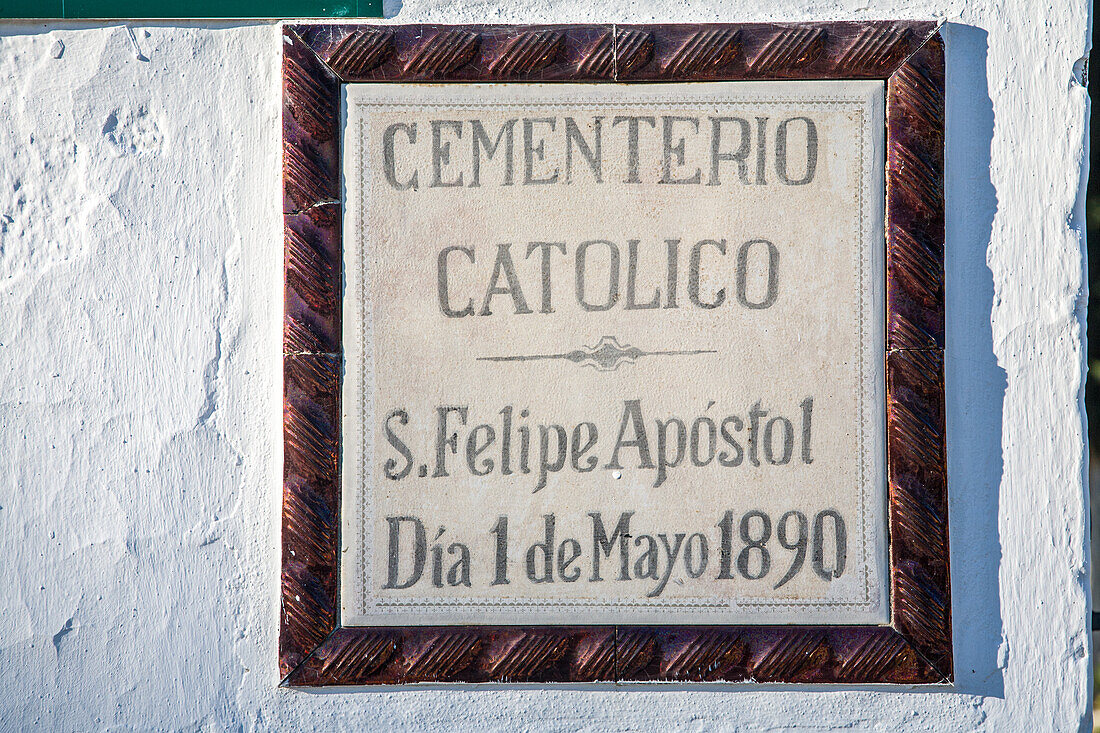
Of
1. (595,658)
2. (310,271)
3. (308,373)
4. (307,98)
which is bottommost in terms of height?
(595,658)

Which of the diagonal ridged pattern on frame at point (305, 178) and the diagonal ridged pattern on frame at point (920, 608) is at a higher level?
the diagonal ridged pattern on frame at point (305, 178)

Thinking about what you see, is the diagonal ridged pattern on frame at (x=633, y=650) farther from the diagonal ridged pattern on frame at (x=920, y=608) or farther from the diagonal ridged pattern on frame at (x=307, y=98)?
the diagonal ridged pattern on frame at (x=307, y=98)

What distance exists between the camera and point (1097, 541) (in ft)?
4.85

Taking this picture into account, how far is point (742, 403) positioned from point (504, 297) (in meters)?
0.44

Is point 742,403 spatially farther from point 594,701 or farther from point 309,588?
point 309,588

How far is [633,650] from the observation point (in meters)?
1.27

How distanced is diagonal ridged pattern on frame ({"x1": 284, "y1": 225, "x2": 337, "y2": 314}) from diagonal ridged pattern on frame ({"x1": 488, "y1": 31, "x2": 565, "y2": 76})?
421 mm

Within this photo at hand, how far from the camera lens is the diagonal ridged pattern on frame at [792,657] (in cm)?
127

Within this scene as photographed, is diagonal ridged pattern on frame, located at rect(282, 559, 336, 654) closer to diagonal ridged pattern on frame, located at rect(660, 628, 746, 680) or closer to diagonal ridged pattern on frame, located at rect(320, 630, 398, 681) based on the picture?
diagonal ridged pattern on frame, located at rect(320, 630, 398, 681)

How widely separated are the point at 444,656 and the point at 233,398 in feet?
1.84

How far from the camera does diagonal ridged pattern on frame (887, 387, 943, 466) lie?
1.26 meters

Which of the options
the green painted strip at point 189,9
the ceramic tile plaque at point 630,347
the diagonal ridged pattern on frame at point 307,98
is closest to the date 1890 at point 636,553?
the ceramic tile plaque at point 630,347

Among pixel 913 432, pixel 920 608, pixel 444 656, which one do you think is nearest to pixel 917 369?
pixel 913 432

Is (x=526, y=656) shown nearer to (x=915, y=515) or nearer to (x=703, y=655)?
(x=703, y=655)
